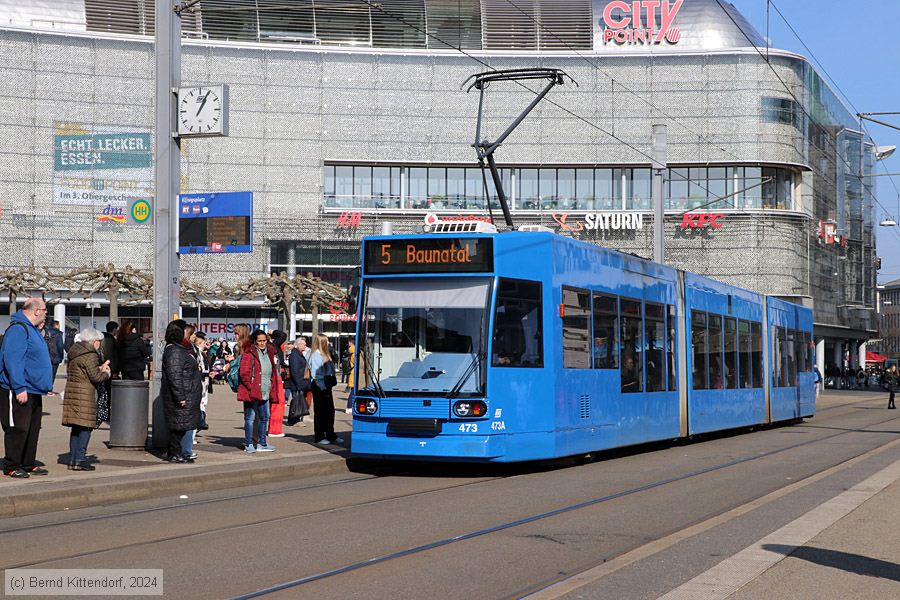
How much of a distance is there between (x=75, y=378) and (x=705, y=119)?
58.8 meters

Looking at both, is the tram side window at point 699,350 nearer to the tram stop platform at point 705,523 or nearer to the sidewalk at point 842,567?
the tram stop platform at point 705,523

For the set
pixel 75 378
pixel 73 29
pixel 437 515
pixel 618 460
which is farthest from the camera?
pixel 73 29

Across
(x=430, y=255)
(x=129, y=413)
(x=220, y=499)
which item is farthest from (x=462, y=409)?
(x=129, y=413)

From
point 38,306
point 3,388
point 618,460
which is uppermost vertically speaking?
point 38,306

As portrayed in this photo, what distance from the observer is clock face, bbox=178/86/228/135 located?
51.9 ft

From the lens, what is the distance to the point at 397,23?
67.6 meters

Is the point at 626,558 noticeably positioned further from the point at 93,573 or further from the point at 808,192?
the point at 808,192

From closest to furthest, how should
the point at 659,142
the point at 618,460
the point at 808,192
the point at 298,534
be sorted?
the point at 298,534 < the point at 618,460 < the point at 659,142 < the point at 808,192

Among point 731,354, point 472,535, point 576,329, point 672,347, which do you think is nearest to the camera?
point 472,535

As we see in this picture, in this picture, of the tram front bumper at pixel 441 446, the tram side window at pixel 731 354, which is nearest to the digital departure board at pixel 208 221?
the tram front bumper at pixel 441 446

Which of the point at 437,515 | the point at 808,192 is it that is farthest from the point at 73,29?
the point at 437,515

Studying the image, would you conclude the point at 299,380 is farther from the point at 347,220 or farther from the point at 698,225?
the point at 698,225

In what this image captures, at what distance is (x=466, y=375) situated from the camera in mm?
14078

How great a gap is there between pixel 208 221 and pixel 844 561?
10.5 meters
